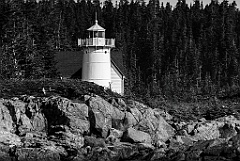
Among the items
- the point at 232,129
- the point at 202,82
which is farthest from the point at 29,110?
the point at 202,82

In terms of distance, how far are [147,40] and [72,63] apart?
87.4 ft

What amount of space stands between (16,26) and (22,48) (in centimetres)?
251

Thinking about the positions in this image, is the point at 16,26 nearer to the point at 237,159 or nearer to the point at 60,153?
the point at 60,153

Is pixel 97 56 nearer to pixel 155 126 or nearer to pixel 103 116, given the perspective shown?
pixel 103 116

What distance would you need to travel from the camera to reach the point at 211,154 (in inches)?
Answer: 1048

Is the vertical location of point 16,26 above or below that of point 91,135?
above

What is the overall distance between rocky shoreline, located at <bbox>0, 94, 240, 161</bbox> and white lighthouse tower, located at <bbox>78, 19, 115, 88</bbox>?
4.85m

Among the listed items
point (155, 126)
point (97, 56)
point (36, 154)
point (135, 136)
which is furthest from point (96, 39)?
point (36, 154)

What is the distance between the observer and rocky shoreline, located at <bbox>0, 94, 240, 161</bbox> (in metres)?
27.1

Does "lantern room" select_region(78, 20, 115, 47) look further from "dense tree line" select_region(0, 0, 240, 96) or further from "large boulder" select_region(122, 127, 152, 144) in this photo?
"large boulder" select_region(122, 127, 152, 144)

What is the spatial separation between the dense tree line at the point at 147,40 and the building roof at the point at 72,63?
108cm

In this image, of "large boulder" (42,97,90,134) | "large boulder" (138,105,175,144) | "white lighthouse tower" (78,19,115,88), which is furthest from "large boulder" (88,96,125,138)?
"white lighthouse tower" (78,19,115,88)

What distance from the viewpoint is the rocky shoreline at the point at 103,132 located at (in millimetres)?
27109

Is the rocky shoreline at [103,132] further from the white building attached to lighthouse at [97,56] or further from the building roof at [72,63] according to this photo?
the building roof at [72,63]
